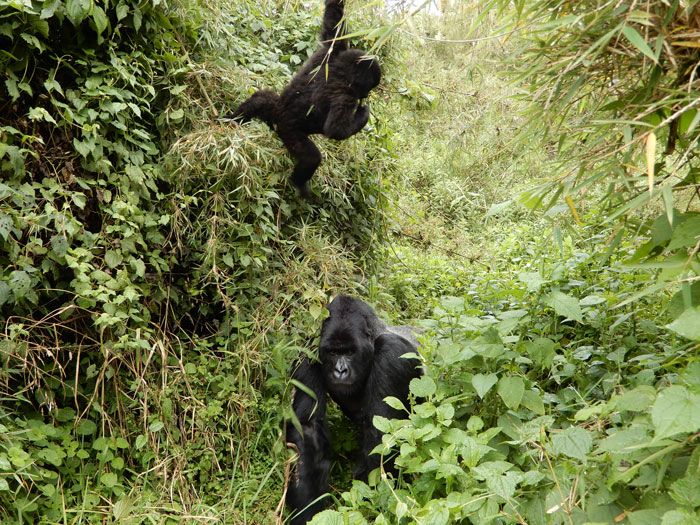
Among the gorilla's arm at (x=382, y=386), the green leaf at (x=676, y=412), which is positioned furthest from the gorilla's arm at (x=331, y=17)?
the green leaf at (x=676, y=412)

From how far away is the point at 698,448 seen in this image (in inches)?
61.0

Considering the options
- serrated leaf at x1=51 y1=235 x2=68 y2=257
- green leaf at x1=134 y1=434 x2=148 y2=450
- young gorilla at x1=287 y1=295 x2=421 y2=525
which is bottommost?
green leaf at x1=134 y1=434 x2=148 y2=450

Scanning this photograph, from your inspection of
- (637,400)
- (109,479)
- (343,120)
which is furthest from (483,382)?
(343,120)

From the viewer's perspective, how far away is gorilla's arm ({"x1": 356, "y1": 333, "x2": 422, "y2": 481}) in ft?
10.1

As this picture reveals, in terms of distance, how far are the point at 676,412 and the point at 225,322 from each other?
8.45ft

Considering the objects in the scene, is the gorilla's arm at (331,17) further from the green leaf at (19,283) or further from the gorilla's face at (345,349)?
the green leaf at (19,283)

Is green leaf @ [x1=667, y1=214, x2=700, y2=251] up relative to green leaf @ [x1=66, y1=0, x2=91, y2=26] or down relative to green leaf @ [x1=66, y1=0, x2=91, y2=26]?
up

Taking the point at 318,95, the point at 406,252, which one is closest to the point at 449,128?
the point at 406,252

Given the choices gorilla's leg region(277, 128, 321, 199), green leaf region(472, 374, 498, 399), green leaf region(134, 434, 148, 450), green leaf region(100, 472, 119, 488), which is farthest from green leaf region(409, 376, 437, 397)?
gorilla's leg region(277, 128, 321, 199)

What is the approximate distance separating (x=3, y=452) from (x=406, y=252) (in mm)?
3842

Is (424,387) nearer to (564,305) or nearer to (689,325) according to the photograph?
(564,305)

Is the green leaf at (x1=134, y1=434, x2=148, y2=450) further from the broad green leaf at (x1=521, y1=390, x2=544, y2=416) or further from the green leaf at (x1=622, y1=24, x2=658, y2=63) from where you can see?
the green leaf at (x1=622, y1=24, x2=658, y2=63)

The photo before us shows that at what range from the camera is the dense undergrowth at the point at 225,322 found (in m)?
2.05

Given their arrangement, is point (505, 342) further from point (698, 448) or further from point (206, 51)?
point (206, 51)
